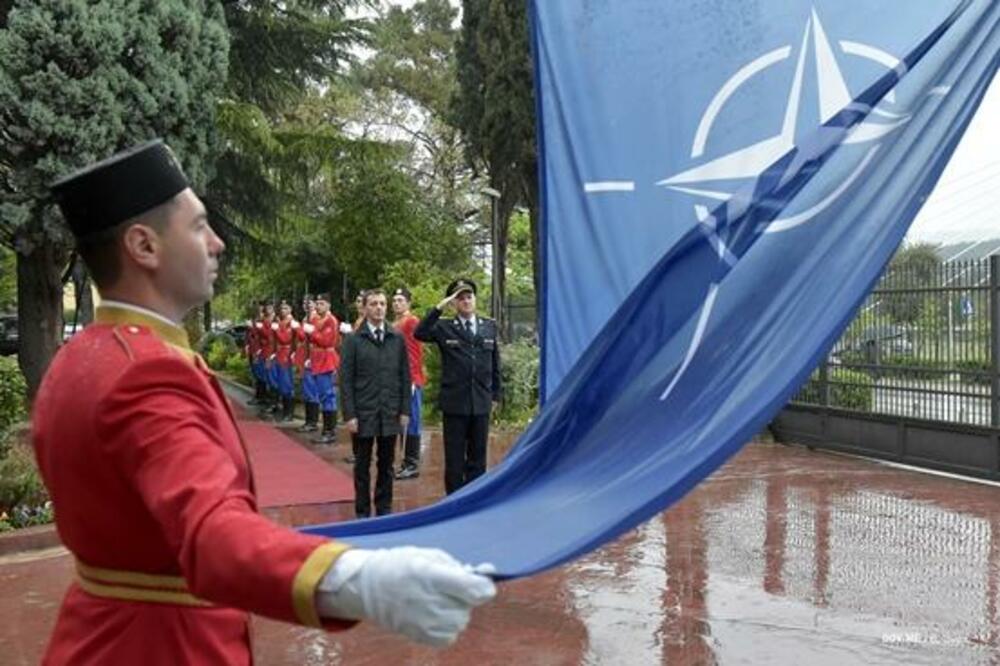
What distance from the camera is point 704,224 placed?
310 centimetres

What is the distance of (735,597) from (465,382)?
3062mm

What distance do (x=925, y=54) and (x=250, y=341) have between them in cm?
1767

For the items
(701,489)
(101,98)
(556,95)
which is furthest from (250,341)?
(556,95)

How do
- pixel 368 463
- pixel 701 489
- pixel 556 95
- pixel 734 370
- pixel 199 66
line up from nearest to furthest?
pixel 734 370, pixel 556 95, pixel 368 463, pixel 701 489, pixel 199 66

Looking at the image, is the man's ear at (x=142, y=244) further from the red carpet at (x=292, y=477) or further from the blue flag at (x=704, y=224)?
the red carpet at (x=292, y=477)

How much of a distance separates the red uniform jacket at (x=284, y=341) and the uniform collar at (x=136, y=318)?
14713 mm

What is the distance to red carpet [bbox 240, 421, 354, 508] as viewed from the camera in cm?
995

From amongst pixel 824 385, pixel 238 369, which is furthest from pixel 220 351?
pixel 824 385

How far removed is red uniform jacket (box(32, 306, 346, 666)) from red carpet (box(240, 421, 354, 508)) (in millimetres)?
6647

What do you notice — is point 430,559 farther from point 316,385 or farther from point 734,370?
point 316,385

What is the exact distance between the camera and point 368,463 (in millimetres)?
8688

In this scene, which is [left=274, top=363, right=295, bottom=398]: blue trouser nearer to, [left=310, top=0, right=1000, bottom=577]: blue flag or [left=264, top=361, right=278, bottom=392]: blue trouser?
[left=264, top=361, right=278, bottom=392]: blue trouser

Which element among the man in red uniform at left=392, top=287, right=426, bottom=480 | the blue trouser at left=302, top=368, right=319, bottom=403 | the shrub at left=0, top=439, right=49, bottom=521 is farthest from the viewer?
the blue trouser at left=302, top=368, right=319, bottom=403

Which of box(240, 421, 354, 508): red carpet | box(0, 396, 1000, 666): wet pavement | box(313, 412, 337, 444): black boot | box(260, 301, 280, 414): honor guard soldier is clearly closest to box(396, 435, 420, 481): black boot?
box(240, 421, 354, 508): red carpet
